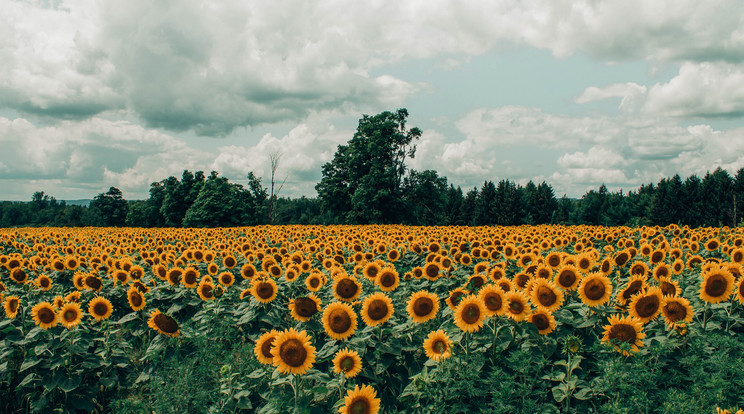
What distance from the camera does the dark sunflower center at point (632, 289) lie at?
5.43 m

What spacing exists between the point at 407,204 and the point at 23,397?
1772 inches

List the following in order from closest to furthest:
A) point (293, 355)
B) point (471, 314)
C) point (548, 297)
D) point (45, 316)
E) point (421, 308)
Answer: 1. point (293, 355)
2. point (471, 314)
3. point (548, 297)
4. point (421, 308)
5. point (45, 316)

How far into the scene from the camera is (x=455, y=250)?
11289 millimetres

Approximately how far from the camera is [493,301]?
15.6 ft

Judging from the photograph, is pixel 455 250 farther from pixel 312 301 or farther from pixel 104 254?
pixel 104 254

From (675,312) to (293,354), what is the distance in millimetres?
3990


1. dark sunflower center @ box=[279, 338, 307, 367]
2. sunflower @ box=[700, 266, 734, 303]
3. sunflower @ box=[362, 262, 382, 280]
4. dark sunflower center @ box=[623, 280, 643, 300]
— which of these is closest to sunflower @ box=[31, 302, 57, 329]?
dark sunflower center @ box=[279, 338, 307, 367]

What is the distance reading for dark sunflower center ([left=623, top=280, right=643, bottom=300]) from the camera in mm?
5430

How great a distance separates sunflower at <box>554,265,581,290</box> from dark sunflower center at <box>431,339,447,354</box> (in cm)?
202

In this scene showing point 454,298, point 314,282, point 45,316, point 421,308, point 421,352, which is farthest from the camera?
point 314,282

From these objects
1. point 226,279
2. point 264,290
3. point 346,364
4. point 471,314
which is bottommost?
point 346,364

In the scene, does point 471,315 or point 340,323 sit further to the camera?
point 340,323

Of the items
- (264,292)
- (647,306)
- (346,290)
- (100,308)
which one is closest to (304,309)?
(346,290)

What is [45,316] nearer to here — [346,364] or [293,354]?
[293,354]
